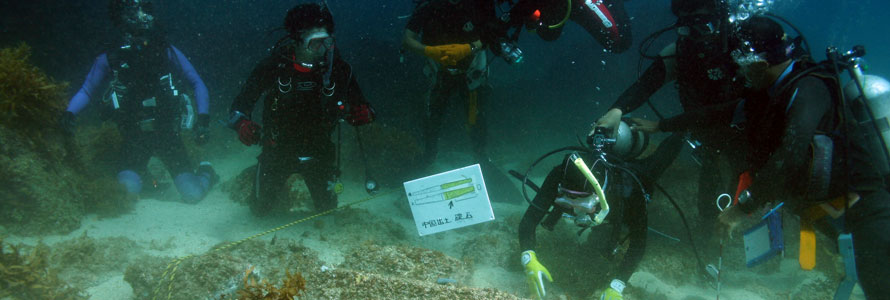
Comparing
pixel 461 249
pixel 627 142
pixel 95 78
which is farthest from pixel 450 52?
pixel 95 78

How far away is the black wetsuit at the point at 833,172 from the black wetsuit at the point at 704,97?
3.89ft

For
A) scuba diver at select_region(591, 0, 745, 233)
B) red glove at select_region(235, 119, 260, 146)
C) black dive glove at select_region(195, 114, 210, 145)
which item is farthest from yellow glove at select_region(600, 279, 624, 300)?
black dive glove at select_region(195, 114, 210, 145)

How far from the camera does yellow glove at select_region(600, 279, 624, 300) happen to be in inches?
137

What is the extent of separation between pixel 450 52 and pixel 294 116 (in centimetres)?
231

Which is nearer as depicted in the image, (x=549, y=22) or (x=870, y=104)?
(x=870, y=104)

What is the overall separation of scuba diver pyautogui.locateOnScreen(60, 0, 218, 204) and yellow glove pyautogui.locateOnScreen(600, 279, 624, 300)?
6141 millimetres

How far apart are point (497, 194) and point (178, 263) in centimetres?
536

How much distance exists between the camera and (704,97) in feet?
14.9

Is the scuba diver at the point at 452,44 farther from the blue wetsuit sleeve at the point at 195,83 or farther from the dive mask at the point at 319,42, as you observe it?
the blue wetsuit sleeve at the point at 195,83

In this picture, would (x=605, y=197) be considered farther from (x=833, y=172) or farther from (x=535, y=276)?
(x=833, y=172)

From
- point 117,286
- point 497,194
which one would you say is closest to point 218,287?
point 117,286

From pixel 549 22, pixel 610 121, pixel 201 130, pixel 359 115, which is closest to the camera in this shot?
pixel 610 121

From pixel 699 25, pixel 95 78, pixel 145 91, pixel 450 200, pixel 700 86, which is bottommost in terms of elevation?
pixel 145 91

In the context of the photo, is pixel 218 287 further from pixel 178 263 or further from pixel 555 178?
pixel 555 178
